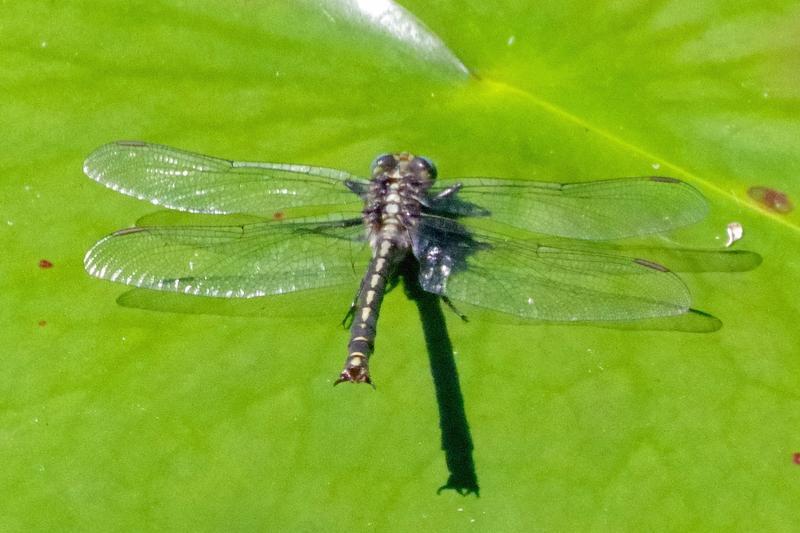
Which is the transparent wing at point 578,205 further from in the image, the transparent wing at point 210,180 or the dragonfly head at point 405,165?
the transparent wing at point 210,180

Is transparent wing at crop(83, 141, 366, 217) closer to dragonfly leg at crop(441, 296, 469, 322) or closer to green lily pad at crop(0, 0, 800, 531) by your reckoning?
green lily pad at crop(0, 0, 800, 531)

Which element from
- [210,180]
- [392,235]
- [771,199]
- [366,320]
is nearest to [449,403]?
[366,320]

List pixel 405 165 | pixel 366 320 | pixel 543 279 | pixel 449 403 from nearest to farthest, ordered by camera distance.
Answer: pixel 449 403 → pixel 366 320 → pixel 543 279 → pixel 405 165

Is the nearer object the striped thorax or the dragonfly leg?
the dragonfly leg

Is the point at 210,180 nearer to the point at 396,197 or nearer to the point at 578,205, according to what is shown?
the point at 396,197

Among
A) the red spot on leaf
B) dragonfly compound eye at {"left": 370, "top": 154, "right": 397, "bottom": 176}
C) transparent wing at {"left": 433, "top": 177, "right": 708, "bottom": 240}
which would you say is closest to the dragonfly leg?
transparent wing at {"left": 433, "top": 177, "right": 708, "bottom": 240}

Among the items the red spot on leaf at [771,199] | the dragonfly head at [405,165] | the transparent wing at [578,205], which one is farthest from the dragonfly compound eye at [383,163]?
the red spot on leaf at [771,199]
